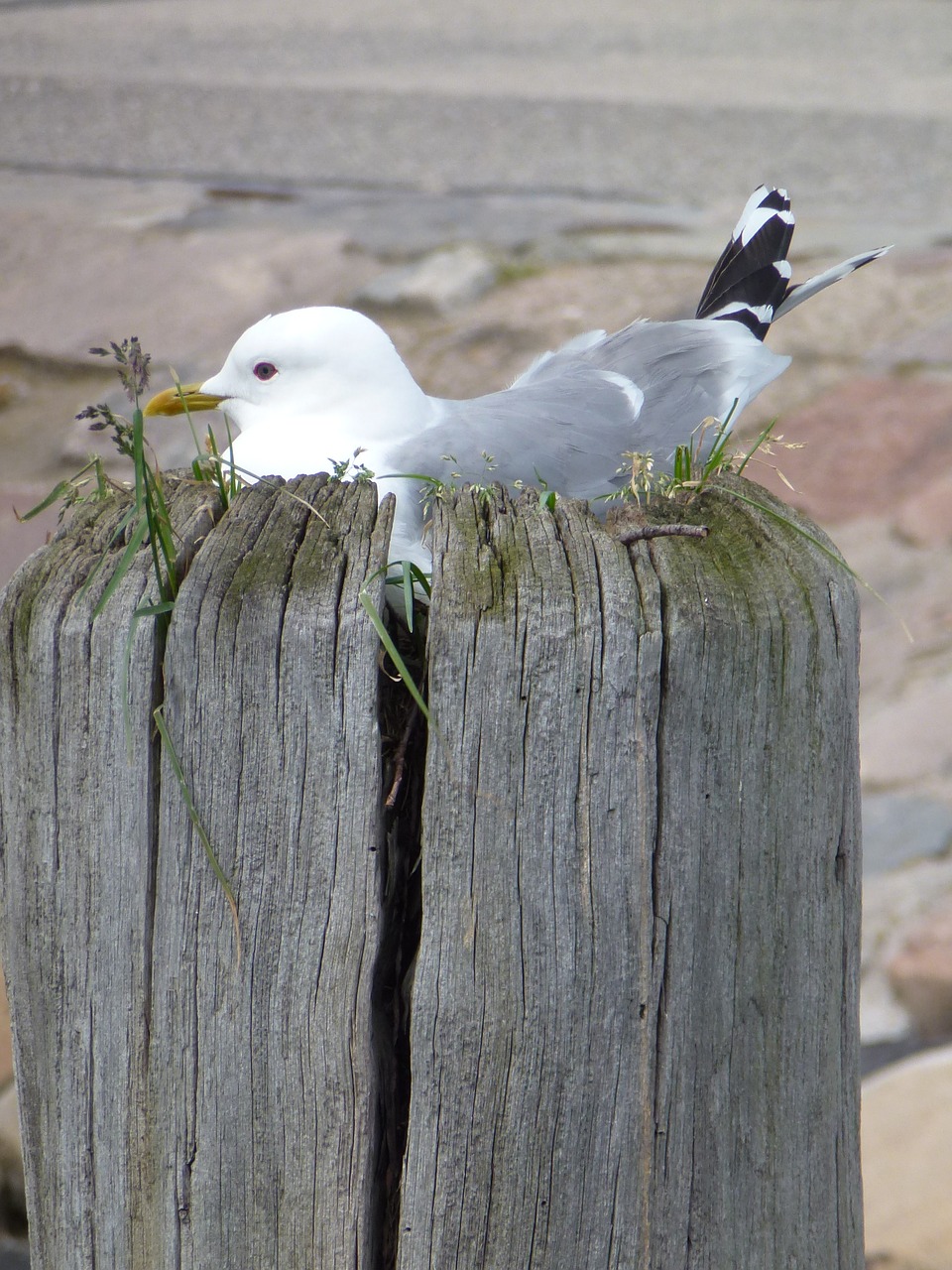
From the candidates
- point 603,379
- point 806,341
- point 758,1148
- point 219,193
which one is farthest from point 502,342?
point 758,1148

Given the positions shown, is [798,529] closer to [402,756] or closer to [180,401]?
[402,756]

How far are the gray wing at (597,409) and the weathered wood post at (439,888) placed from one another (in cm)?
42

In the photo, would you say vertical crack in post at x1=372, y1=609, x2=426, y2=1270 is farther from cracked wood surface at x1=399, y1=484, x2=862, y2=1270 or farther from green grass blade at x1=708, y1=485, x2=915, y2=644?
green grass blade at x1=708, y1=485, x2=915, y2=644

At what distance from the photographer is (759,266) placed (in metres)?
2.14

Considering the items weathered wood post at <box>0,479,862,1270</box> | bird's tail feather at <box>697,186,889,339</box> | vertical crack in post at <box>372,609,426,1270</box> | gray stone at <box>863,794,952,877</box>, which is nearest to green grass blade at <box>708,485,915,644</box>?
weathered wood post at <box>0,479,862,1270</box>

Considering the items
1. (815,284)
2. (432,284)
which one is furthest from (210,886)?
(432,284)

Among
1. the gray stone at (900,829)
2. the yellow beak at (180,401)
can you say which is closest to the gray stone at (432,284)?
the gray stone at (900,829)

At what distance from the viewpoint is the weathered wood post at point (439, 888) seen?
2.89ft

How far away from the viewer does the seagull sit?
4.99 ft

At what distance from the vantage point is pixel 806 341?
4160 mm

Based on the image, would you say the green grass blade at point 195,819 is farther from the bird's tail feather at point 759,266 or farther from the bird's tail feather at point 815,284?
the bird's tail feather at point 815,284

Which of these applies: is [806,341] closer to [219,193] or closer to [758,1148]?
[219,193]

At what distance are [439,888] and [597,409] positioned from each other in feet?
3.06

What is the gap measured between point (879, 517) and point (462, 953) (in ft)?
9.27
